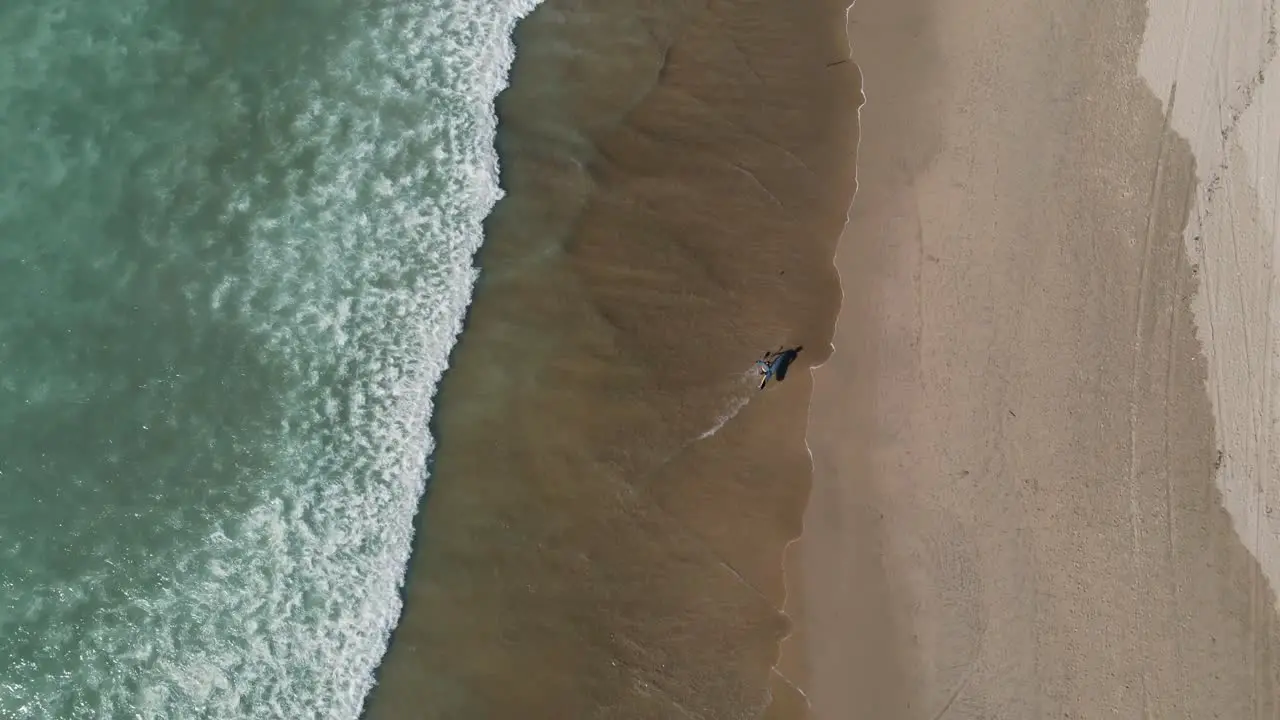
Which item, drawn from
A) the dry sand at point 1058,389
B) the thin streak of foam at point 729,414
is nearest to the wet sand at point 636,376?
the thin streak of foam at point 729,414

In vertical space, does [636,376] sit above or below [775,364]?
below

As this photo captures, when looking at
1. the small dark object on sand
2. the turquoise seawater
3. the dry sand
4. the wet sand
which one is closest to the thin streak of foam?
the wet sand

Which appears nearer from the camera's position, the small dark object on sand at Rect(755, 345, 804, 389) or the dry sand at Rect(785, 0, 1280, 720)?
the dry sand at Rect(785, 0, 1280, 720)

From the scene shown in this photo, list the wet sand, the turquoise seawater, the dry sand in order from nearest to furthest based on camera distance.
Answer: the dry sand, the wet sand, the turquoise seawater

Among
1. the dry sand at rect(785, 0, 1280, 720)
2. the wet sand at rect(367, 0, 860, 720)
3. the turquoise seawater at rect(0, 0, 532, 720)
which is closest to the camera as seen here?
the dry sand at rect(785, 0, 1280, 720)

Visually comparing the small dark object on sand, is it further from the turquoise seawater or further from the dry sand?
the turquoise seawater

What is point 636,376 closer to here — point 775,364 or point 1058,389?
point 775,364

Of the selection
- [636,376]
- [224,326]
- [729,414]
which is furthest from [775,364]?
[224,326]

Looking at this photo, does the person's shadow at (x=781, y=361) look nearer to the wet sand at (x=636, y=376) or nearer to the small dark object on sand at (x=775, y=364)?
the small dark object on sand at (x=775, y=364)

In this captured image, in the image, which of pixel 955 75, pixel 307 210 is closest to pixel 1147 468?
pixel 955 75
